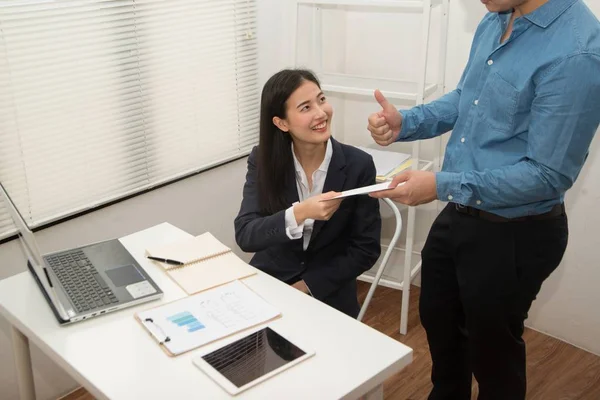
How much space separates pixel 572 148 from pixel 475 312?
1.82ft

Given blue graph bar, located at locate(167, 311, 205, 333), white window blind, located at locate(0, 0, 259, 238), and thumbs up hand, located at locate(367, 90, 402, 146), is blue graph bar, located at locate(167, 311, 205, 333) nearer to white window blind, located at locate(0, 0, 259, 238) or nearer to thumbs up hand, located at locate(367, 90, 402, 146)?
thumbs up hand, located at locate(367, 90, 402, 146)

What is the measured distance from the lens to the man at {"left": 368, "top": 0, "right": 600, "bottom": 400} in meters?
1.55

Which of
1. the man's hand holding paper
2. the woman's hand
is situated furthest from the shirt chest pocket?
the woman's hand

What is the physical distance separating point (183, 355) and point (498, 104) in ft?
3.23

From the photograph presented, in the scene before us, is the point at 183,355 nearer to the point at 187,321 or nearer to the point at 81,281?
the point at 187,321

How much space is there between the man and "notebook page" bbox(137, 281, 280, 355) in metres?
0.46

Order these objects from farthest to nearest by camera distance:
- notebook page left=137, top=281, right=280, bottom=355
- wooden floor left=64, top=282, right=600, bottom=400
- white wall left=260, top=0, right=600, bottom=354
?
1. white wall left=260, top=0, right=600, bottom=354
2. wooden floor left=64, top=282, right=600, bottom=400
3. notebook page left=137, top=281, right=280, bottom=355

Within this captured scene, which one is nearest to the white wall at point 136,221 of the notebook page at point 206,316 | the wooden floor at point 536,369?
the wooden floor at point 536,369

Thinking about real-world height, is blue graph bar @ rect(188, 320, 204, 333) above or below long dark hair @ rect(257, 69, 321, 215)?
below

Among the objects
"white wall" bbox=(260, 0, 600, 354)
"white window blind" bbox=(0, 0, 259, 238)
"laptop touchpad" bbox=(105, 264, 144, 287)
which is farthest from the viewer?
"white wall" bbox=(260, 0, 600, 354)

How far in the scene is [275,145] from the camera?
209cm

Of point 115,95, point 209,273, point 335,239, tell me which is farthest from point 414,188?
point 115,95

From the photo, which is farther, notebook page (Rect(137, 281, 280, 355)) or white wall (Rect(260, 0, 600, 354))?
white wall (Rect(260, 0, 600, 354))

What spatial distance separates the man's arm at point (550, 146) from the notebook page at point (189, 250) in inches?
27.0
